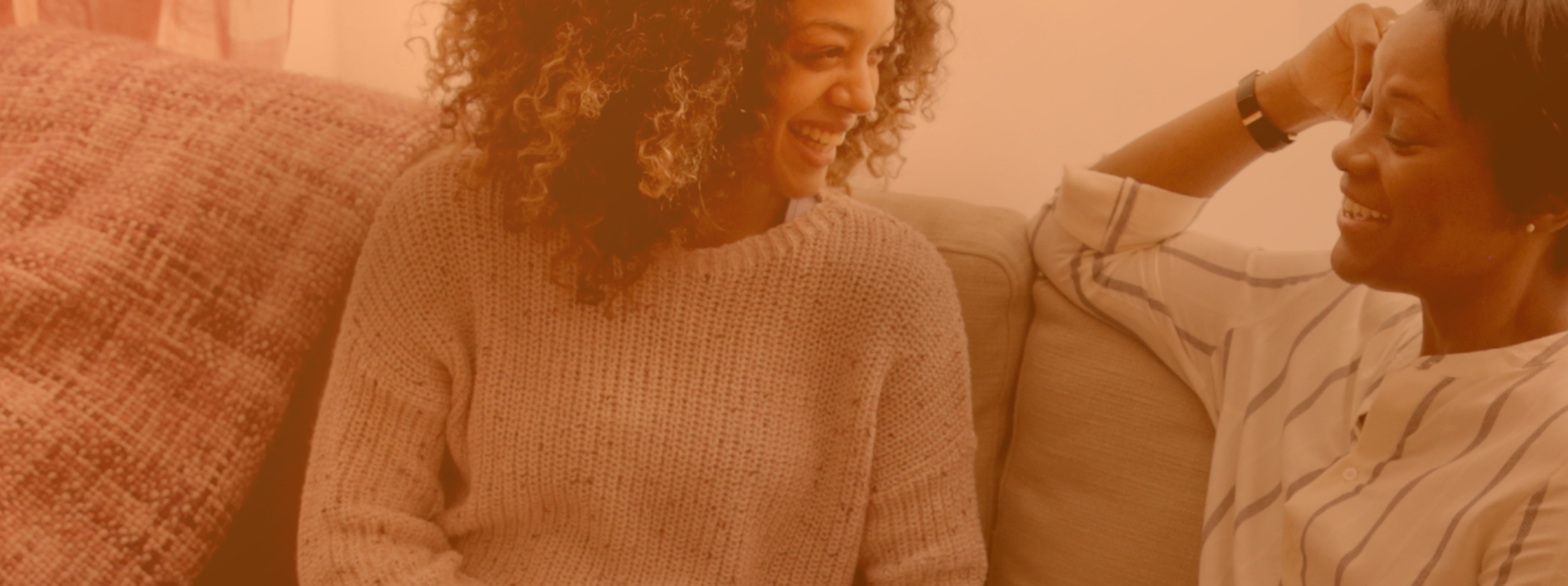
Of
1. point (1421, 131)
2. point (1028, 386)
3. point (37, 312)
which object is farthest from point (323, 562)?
point (1421, 131)

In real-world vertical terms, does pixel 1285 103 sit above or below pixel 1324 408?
above

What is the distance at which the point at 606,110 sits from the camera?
0.96 m

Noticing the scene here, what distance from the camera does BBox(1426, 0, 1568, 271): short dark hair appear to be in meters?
0.79

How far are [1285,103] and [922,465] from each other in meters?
0.51

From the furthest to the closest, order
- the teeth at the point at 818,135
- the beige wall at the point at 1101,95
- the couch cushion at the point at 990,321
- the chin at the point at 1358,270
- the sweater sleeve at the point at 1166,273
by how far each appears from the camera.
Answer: the beige wall at the point at 1101,95 < the couch cushion at the point at 990,321 < the sweater sleeve at the point at 1166,273 < the teeth at the point at 818,135 < the chin at the point at 1358,270

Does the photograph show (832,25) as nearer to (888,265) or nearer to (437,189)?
(888,265)

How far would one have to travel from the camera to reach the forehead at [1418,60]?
2.75ft

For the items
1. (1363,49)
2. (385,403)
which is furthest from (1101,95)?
(385,403)

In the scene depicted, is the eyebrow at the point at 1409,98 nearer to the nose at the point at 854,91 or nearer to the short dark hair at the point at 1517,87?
the short dark hair at the point at 1517,87

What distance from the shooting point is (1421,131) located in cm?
85

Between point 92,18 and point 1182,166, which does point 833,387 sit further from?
point 92,18

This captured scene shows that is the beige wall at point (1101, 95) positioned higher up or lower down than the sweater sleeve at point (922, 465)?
higher up

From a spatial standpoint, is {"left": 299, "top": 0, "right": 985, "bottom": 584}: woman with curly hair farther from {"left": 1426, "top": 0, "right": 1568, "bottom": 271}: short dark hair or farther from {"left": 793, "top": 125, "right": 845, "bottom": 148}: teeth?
{"left": 1426, "top": 0, "right": 1568, "bottom": 271}: short dark hair

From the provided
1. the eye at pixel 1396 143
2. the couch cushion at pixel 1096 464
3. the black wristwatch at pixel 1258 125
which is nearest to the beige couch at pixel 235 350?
the couch cushion at pixel 1096 464
